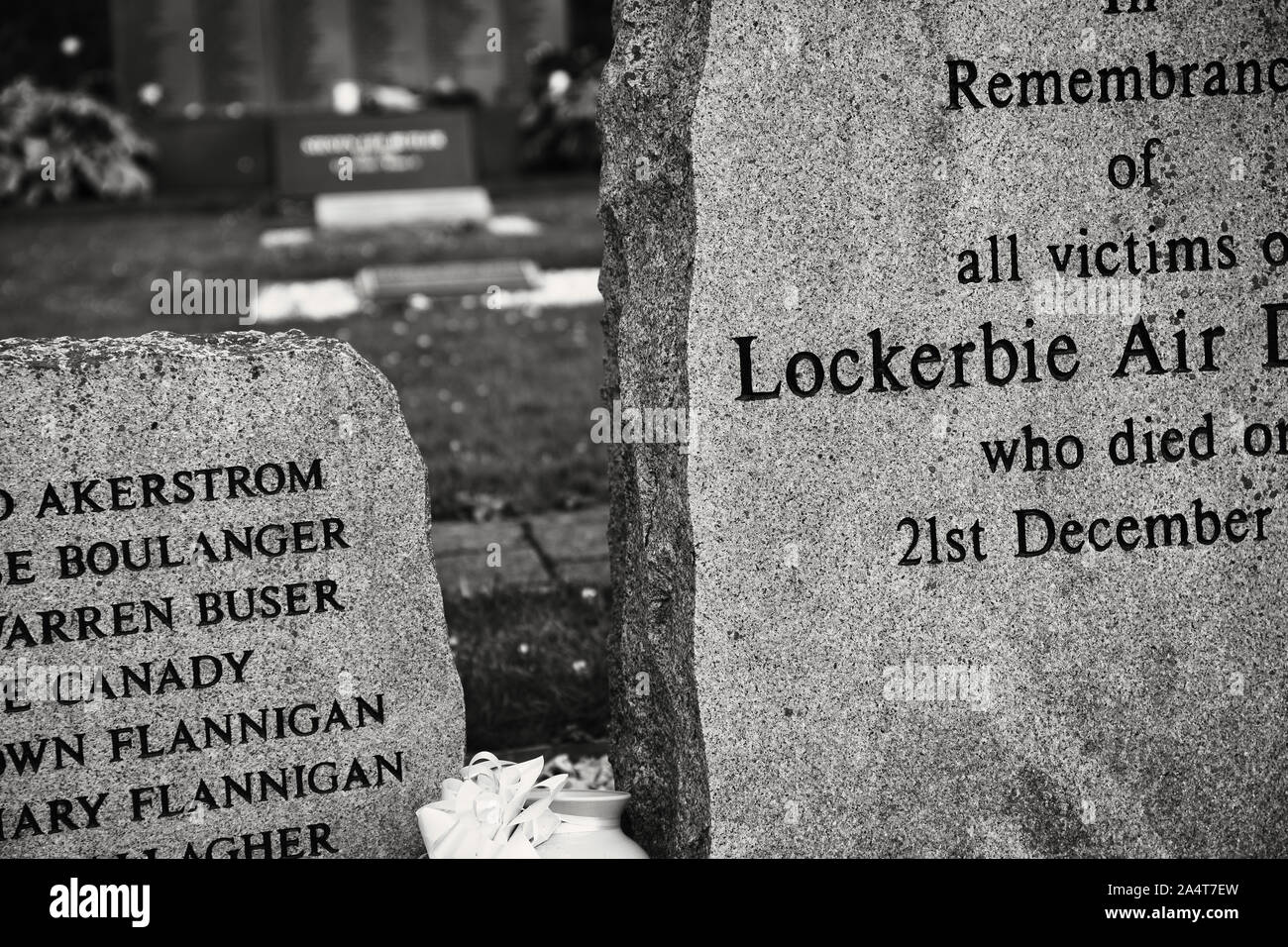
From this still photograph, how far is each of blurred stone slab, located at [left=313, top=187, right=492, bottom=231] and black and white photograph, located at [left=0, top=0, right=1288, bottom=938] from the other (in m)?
10.2

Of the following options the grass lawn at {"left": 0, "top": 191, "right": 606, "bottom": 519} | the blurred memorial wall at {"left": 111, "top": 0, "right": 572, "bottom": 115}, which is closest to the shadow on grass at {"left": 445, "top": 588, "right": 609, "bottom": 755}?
the grass lawn at {"left": 0, "top": 191, "right": 606, "bottom": 519}

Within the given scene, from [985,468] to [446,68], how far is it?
16.7 metres

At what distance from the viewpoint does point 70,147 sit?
1541 centimetres

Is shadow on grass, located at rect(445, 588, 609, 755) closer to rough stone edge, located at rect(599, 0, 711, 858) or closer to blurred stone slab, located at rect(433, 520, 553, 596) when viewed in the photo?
blurred stone slab, located at rect(433, 520, 553, 596)

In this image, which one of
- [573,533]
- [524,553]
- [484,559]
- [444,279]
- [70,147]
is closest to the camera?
[484,559]

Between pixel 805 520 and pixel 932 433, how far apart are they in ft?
0.99

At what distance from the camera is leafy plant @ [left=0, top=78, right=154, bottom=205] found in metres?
15.1

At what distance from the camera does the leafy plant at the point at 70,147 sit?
1509 centimetres

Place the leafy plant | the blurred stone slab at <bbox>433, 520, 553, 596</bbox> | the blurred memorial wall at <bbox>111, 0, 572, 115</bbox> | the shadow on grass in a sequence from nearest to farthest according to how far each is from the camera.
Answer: the shadow on grass → the blurred stone slab at <bbox>433, 520, 553, 596</bbox> → the leafy plant → the blurred memorial wall at <bbox>111, 0, 572, 115</bbox>

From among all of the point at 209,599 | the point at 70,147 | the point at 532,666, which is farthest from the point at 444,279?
the point at 70,147

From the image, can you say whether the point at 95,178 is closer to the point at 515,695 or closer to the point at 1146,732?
the point at 515,695

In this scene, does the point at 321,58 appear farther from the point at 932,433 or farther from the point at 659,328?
the point at 932,433

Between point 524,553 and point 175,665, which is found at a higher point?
point 175,665
